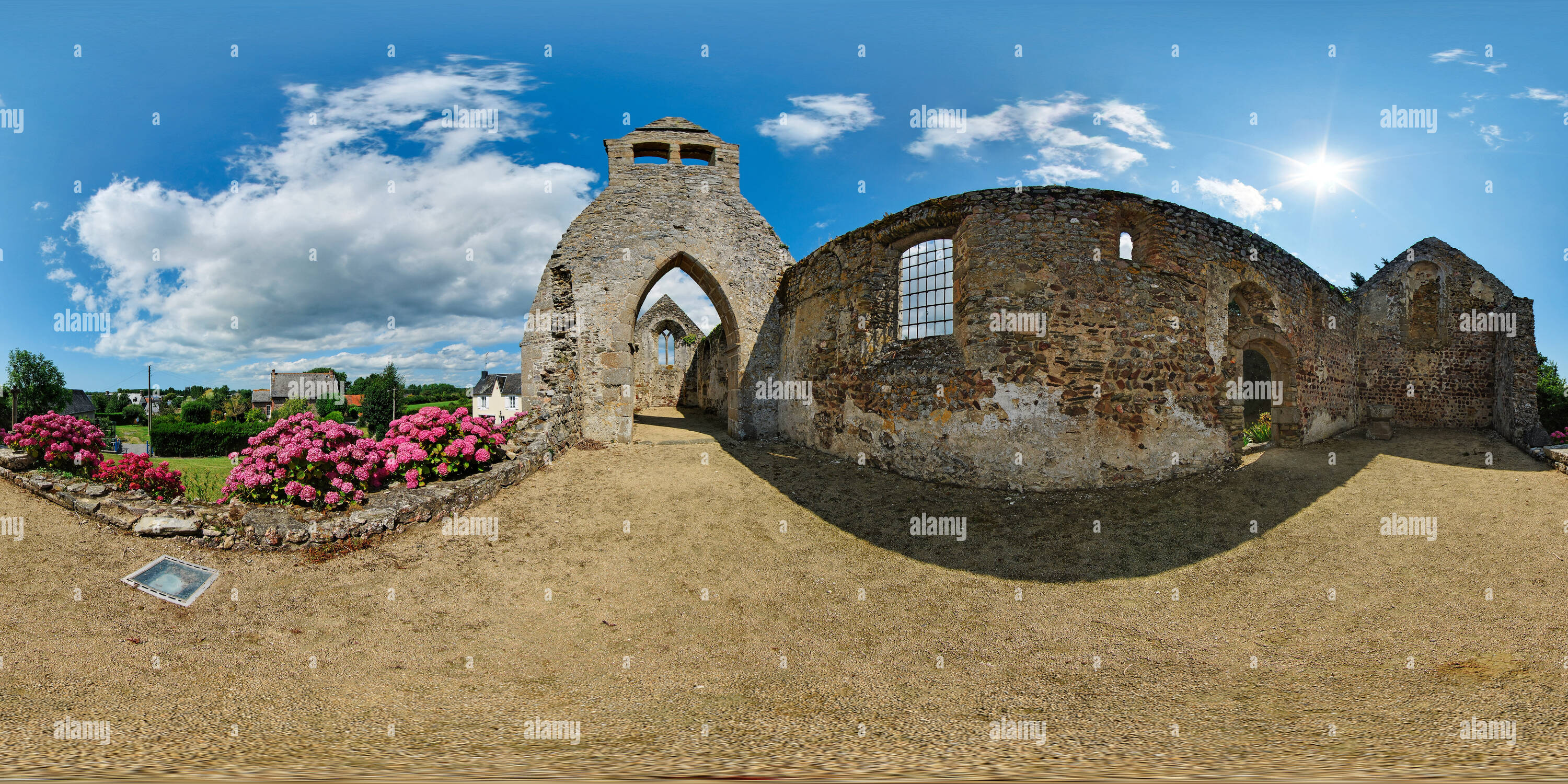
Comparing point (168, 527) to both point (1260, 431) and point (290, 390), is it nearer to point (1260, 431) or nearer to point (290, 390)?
point (1260, 431)

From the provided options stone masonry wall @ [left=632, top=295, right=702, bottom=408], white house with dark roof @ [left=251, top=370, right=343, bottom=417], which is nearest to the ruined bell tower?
stone masonry wall @ [left=632, top=295, right=702, bottom=408]

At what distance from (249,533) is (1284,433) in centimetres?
1968

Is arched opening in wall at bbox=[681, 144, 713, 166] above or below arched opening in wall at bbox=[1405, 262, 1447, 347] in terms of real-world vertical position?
above

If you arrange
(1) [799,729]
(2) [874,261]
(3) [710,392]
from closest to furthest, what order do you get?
(1) [799,729] → (2) [874,261] → (3) [710,392]

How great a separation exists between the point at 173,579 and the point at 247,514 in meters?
1.32

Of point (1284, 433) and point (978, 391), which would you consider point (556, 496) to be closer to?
point (978, 391)

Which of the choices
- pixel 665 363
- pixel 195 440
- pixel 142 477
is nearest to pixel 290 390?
pixel 195 440

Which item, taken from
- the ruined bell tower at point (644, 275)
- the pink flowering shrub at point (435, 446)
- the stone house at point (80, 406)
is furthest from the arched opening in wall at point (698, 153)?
the stone house at point (80, 406)

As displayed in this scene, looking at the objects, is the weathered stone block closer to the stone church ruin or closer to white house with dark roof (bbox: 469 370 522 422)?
the stone church ruin

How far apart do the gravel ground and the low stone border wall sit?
25 cm

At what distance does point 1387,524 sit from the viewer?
8.50 metres

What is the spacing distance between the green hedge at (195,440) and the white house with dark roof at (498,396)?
1981cm

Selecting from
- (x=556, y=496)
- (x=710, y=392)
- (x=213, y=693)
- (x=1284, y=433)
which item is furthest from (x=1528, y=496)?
(x=710, y=392)

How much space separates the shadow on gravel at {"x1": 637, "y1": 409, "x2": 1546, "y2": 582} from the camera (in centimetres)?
796
